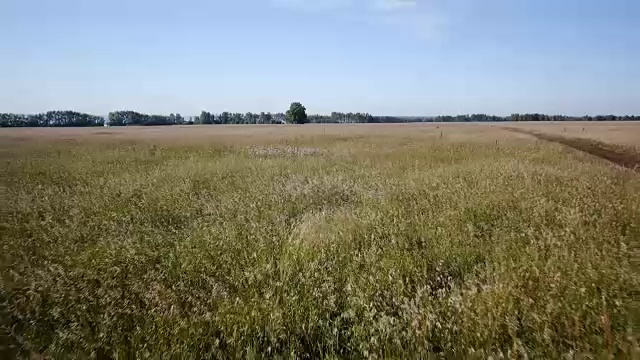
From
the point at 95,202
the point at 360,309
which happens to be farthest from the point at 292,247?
the point at 95,202

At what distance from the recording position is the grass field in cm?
306

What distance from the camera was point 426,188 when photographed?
8477 mm

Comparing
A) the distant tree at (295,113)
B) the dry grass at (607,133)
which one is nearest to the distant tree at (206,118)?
the distant tree at (295,113)

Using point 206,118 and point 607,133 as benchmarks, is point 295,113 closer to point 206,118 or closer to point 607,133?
point 206,118

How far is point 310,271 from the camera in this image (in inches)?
166

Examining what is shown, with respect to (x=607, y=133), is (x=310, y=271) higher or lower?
lower

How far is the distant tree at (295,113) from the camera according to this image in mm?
103250

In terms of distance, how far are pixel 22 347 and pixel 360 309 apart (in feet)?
8.62

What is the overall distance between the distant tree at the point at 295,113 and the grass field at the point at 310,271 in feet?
318

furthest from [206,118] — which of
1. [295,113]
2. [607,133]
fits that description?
[607,133]

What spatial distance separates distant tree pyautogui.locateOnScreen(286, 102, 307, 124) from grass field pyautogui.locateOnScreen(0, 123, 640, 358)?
97.0 meters

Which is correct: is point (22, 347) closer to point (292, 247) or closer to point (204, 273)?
point (204, 273)

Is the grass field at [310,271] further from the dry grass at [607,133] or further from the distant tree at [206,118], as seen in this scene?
the distant tree at [206,118]

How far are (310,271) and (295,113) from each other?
332ft
